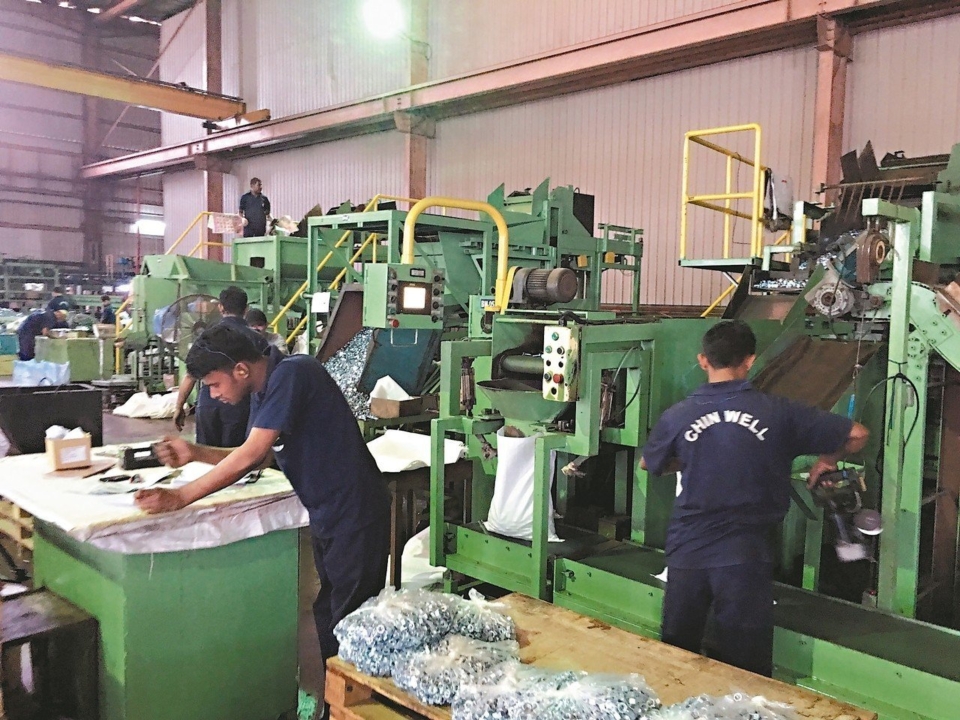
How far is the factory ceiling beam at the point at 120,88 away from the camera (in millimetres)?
11516

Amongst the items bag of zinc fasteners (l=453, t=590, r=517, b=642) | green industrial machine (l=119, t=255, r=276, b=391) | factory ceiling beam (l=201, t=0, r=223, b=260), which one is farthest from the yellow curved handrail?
factory ceiling beam (l=201, t=0, r=223, b=260)

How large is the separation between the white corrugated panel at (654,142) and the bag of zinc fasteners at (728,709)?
7364mm

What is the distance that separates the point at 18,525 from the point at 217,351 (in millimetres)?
1927

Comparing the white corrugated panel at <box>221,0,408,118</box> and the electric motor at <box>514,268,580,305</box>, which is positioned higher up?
the white corrugated panel at <box>221,0,408,118</box>

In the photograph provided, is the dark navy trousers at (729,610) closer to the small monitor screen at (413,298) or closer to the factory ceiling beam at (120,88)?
the small monitor screen at (413,298)

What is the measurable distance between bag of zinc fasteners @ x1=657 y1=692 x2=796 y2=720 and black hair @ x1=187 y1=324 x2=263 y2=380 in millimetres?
1677

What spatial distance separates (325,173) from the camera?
13.4 metres

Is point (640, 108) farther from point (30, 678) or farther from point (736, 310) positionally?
point (30, 678)

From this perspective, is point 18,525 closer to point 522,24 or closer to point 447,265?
point 447,265

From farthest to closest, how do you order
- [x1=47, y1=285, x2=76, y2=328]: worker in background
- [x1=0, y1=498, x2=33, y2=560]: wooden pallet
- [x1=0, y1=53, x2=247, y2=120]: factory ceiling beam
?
[x1=47, y1=285, x2=76, y2=328]: worker in background → [x1=0, y1=53, x2=247, y2=120]: factory ceiling beam → [x1=0, y1=498, x2=33, y2=560]: wooden pallet

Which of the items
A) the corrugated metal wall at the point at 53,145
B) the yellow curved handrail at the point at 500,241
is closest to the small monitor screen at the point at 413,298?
the yellow curved handrail at the point at 500,241

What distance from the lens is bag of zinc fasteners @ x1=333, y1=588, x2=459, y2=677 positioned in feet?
6.37

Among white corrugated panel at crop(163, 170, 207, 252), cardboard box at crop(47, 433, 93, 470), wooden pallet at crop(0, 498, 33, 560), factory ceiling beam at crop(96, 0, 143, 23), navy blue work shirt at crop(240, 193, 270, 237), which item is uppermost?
factory ceiling beam at crop(96, 0, 143, 23)

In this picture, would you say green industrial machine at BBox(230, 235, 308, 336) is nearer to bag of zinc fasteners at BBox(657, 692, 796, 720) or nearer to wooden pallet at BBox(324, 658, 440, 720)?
wooden pallet at BBox(324, 658, 440, 720)
